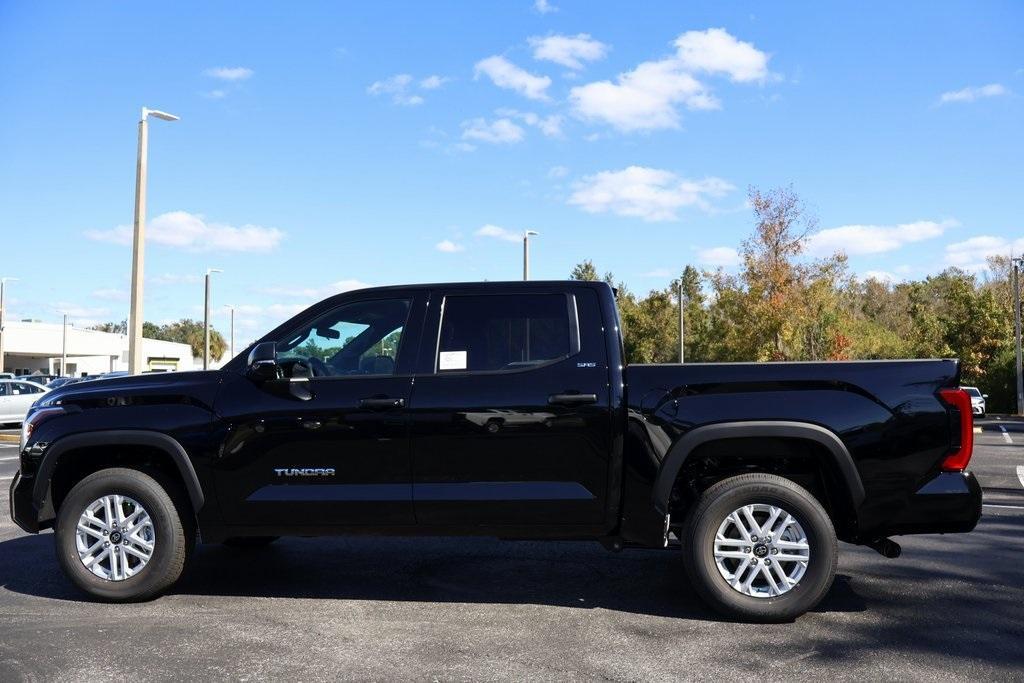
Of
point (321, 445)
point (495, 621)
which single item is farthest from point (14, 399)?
point (495, 621)

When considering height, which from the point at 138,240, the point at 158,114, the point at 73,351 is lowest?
the point at 73,351

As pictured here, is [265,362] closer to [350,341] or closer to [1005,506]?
[350,341]

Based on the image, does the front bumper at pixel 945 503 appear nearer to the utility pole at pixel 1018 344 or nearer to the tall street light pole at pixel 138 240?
the tall street light pole at pixel 138 240

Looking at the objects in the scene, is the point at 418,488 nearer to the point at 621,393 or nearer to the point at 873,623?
the point at 621,393

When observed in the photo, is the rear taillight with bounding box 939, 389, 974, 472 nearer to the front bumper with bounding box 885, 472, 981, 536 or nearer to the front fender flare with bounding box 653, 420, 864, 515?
the front bumper with bounding box 885, 472, 981, 536

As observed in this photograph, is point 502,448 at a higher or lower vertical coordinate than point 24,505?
higher

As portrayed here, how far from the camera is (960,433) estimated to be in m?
4.68

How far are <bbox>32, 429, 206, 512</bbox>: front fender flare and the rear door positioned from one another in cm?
135

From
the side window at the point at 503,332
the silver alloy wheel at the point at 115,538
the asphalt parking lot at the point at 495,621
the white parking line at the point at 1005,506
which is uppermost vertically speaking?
the side window at the point at 503,332

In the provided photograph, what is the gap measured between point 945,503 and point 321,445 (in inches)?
137

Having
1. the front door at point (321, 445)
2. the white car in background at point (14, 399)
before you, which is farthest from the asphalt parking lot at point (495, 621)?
the white car in background at point (14, 399)

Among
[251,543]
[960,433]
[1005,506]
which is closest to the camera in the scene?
[960,433]

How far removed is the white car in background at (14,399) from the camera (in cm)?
2373

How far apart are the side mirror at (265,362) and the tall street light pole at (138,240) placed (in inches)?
492
